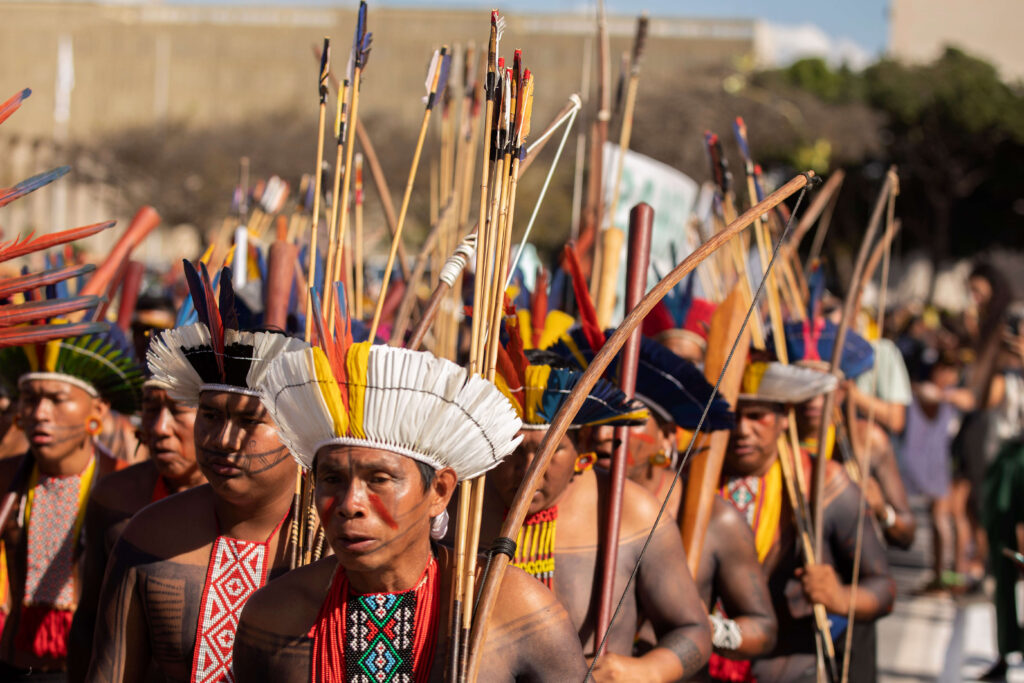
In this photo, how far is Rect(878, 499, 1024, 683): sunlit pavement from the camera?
6793 millimetres

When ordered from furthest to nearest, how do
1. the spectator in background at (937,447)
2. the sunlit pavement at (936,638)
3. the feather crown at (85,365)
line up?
the spectator in background at (937,447)
the sunlit pavement at (936,638)
the feather crown at (85,365)

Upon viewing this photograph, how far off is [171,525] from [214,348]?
454 millimetres

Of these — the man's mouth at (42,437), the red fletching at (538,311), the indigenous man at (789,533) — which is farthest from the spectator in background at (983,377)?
the man's mouth at (42,437)

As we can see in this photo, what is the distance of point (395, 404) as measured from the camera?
2143mm

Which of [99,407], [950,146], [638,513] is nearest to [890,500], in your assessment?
[638,513]

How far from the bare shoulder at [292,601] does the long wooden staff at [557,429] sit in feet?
1.11

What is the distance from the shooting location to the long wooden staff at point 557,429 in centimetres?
214

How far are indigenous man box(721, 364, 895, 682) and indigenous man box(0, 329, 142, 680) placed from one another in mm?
1931

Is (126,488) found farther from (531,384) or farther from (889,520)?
(889,520)

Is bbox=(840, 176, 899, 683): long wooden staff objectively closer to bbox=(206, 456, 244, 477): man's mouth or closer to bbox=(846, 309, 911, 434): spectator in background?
bbox=(206, 456, 244, 477): man's mouth

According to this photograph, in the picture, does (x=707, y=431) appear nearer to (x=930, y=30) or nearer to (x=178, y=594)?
(x=178, y=594)

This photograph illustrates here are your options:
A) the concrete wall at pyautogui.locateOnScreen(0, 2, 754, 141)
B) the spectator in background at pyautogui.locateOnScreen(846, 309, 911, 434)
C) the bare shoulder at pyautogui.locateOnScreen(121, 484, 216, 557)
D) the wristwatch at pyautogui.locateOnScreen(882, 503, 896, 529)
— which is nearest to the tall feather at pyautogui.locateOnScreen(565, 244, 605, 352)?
the bare shoulder at pyautogui.locateOnScreen(121, 484, 216, 557)

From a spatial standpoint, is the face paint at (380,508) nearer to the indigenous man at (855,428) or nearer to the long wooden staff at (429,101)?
the long wooden staff at (429,101)

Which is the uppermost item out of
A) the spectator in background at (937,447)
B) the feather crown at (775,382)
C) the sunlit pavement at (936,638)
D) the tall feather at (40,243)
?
the tall feather at (40,243)
